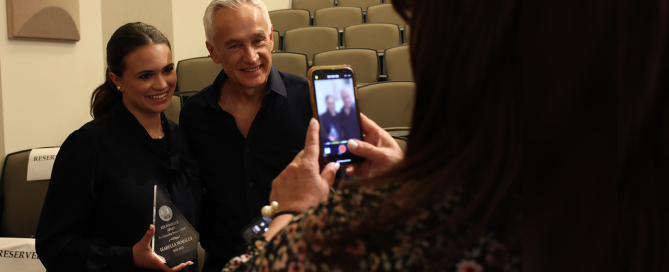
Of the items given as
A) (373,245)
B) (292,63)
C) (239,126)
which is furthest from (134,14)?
(373,245)

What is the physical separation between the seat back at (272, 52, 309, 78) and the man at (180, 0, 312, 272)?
175cm

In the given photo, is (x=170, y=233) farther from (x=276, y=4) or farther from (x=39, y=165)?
(x=276, y=4)

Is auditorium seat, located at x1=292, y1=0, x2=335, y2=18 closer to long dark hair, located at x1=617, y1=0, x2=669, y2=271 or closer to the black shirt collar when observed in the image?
the black shirt collar

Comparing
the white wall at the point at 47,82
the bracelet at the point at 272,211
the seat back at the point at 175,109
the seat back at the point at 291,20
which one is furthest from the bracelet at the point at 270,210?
the seat back at the point at 291,20

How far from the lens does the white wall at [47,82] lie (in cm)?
277

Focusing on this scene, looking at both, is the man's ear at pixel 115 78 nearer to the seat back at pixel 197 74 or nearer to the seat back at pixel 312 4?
the seat back at pixel 197 74

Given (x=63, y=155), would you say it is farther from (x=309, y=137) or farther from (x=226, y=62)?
(x=309, y=137)

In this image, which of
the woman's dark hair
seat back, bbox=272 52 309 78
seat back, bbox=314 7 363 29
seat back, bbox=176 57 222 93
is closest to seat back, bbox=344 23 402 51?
seat back, bbox=314 7 363 29

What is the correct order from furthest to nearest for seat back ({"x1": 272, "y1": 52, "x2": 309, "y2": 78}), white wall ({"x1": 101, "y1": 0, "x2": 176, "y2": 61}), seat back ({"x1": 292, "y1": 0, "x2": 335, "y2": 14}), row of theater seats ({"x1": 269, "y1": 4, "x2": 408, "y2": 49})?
seat back ({"x1": 292, "y1": 0, "x2": 335, "y2": 14}), row of theater seats ({"x1": 269, "y1": 4, "x2": 408, "y2": 49}), white wall ({"x1": 101, "y1": 0, "x2": 176, "y2": 61}), seat back ({"x1": 272, "y1": 52, "x2": 309, "y2": 78})

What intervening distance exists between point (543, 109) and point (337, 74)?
70 centimetres

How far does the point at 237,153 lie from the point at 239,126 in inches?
3.8

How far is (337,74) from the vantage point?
3.44ft

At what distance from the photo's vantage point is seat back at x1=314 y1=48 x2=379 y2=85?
3.60 m

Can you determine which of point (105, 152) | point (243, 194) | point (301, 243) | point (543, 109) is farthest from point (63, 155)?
point (543, 109)
